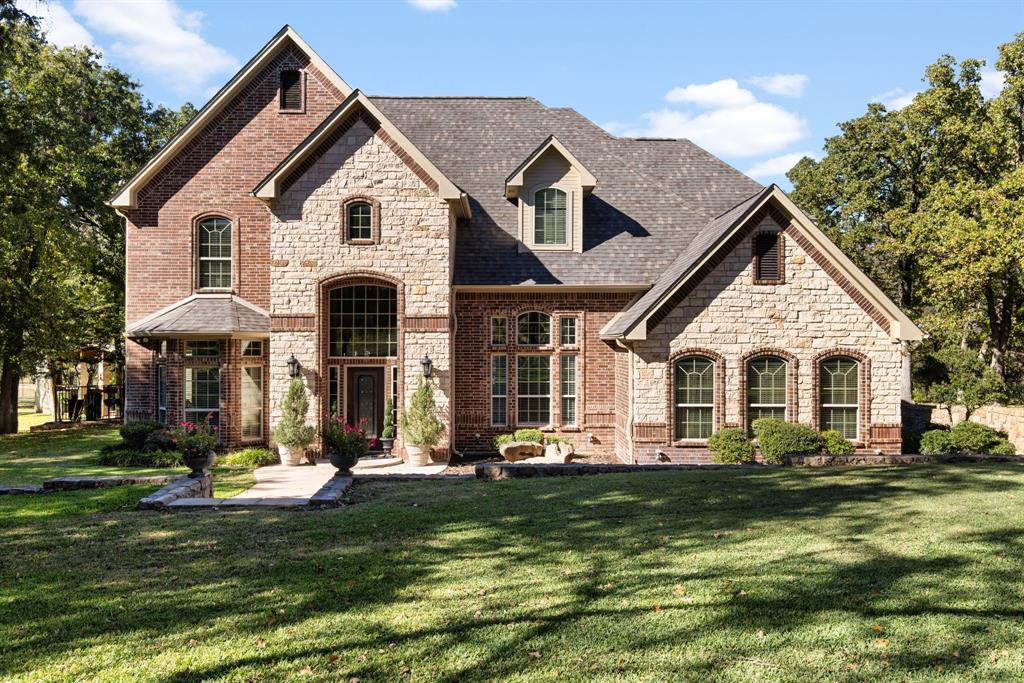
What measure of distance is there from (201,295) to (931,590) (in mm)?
18185

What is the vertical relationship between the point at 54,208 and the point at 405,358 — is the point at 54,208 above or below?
above

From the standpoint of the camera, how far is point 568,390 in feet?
64.3

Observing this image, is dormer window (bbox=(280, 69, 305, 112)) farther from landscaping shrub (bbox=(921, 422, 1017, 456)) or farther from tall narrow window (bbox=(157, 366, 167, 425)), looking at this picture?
landscaping shrub (bbox=(921, 422, 1017, 456))

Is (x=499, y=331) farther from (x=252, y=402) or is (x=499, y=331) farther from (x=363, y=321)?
(x=252, y=402)

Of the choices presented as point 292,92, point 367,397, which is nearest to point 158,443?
point 367,397

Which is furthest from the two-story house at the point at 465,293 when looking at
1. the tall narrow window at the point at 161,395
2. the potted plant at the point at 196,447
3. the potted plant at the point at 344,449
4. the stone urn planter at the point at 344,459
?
the potted plant at the point at 196,447

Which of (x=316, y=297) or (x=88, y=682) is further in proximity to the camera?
→ (x=316, y=297)

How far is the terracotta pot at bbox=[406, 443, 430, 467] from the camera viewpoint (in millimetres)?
17359

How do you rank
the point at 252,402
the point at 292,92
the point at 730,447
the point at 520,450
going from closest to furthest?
the point at 730,447
the point at 520,450
the point at 252,402
the point at 292,92

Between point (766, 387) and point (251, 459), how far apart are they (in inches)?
502

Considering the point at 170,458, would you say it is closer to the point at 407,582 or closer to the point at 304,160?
the point at 304,160

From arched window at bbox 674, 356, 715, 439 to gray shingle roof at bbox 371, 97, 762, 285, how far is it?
126 inches

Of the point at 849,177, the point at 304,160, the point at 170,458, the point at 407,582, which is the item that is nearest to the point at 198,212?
the point at 304,160

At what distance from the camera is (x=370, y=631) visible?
585 cm
